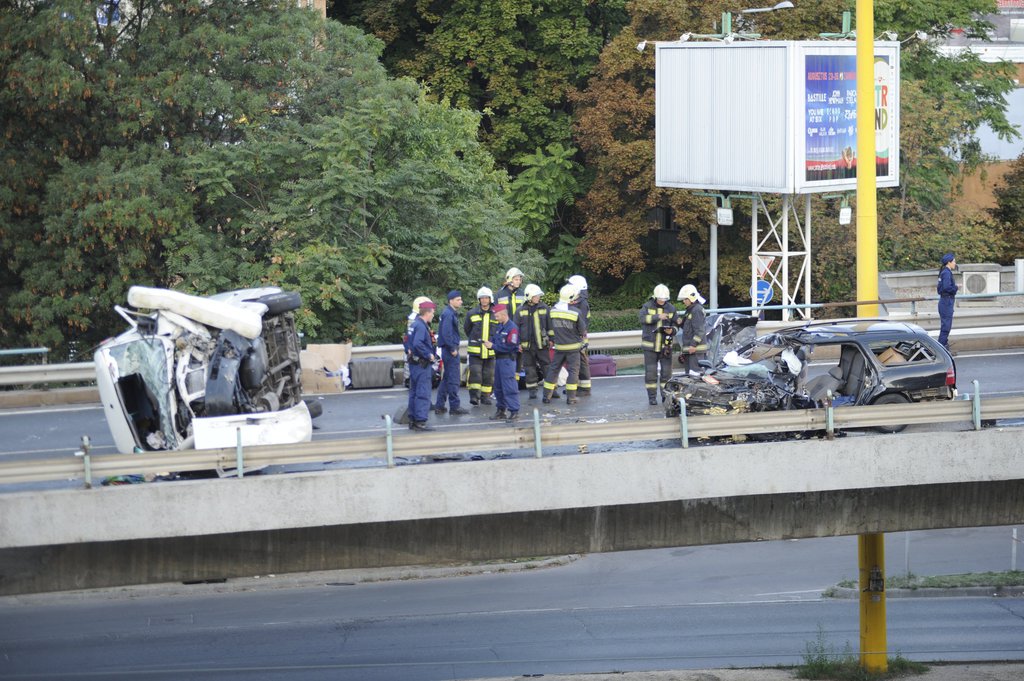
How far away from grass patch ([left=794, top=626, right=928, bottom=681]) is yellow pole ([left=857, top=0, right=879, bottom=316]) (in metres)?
5.63

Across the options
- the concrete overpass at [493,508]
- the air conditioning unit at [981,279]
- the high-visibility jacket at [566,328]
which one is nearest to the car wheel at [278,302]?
the concrete overpass at [493,508]

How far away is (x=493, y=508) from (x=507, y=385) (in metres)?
3.89

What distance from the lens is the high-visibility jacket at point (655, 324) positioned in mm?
17953

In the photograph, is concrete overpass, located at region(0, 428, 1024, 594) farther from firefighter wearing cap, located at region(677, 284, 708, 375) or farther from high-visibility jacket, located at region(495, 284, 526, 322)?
high-visibility jacket, located at region(495, 284, 526, 322)

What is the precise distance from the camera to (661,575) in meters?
28.1

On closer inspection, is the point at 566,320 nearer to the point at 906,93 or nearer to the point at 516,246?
the point at 516,246

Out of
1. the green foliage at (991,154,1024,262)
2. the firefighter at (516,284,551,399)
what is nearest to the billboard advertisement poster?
the green foliage at (991,154,1024,262)

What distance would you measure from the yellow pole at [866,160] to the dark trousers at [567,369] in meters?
3.88

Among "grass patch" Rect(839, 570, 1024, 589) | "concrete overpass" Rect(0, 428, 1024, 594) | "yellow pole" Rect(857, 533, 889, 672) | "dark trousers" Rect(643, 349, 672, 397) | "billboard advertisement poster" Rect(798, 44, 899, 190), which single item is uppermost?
"billboard advertisement poster" Rect(798, 44, 899, 190)

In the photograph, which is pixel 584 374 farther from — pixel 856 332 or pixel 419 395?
pixel 856 332

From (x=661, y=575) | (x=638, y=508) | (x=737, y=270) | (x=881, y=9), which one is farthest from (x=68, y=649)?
(x=881, y=9)

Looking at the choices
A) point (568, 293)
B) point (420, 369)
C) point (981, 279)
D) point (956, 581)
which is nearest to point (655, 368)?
point (568, 293)

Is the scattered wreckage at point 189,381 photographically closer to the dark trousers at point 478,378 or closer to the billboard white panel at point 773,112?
the dark trousers at point 478,378

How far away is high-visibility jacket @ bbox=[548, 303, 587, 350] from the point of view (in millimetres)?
17828
